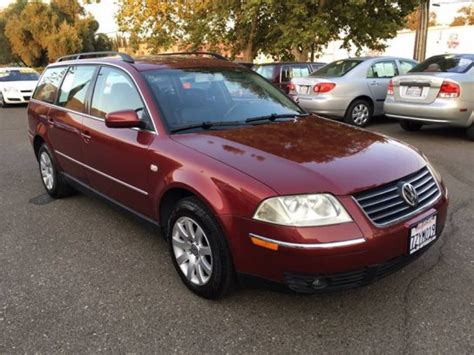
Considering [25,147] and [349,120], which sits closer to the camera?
[25,147]

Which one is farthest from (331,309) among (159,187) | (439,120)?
(439,120)

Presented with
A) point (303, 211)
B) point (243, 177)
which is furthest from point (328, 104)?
point (303, 211)

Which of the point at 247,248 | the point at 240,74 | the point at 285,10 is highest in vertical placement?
the point at 285,10

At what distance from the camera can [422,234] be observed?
2.86 m

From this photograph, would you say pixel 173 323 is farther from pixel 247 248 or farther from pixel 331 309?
pixel 331 309

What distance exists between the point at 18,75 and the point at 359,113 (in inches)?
520

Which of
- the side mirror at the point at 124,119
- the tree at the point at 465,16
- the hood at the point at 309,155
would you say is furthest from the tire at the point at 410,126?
the tree at the point at 465,16

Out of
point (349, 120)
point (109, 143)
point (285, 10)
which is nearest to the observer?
point (109, 143)

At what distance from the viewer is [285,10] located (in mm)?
17000

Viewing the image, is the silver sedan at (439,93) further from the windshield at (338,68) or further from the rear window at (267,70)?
the rear window at (267,70)

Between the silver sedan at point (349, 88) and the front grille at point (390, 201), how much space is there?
628 cm

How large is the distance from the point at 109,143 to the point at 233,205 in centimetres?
161

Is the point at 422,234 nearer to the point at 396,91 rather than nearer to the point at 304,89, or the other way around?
the point at 396,91

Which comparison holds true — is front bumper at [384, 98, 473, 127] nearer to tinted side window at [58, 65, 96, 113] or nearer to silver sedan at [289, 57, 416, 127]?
silver sedan at [289, 57, 416, 127]
